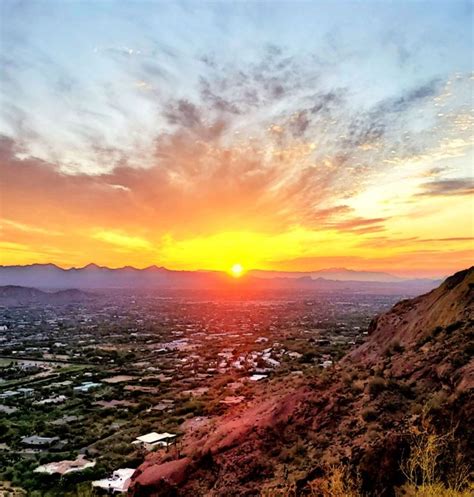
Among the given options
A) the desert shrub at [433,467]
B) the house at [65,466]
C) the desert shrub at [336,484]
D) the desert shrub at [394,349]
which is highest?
the desert shrub at [394,349]

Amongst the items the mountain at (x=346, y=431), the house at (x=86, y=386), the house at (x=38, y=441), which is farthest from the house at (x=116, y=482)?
the house at (x=86, y=386)

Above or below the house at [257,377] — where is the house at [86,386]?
below

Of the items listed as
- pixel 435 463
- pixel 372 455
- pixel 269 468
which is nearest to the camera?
pixel 435 463

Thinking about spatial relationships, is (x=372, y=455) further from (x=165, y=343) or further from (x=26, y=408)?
(x=165, y=343)

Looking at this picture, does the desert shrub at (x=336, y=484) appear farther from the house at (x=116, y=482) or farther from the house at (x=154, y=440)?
the house at (x=154, y=440)

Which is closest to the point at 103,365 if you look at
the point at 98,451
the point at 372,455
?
the point at 98,451

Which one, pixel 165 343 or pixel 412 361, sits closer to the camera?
pixel 412 361

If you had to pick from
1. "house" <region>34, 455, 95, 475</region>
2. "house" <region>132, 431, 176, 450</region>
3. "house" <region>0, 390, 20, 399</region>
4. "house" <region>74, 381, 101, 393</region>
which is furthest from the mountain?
"house" <region>0, 390, 20, 399</region>
